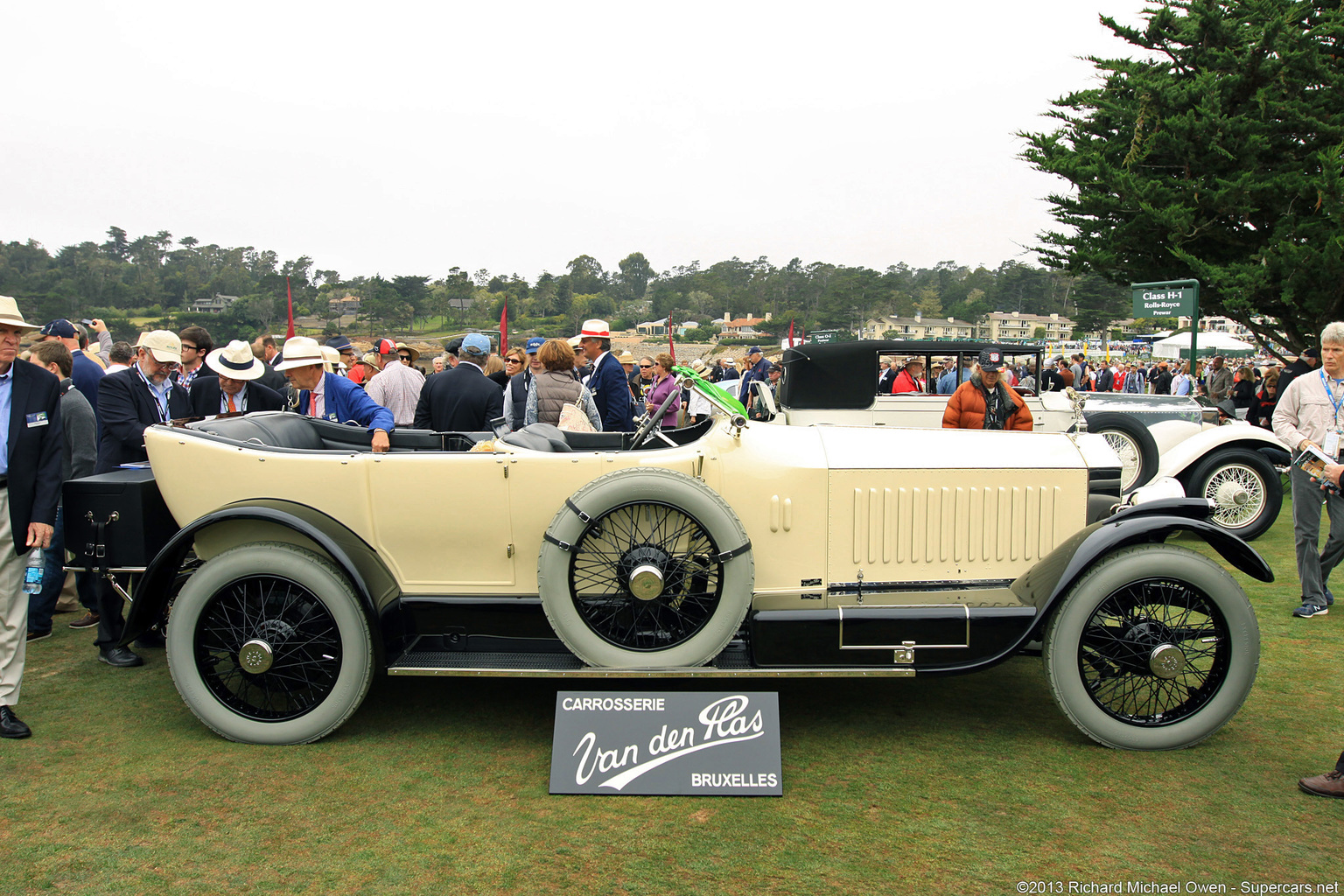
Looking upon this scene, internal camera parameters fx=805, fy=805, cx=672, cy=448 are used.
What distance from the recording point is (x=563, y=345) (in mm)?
5852

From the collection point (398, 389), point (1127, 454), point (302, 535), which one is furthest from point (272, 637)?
point (1127, 454)

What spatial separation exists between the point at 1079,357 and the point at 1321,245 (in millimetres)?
9071

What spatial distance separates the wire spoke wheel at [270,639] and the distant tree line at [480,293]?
198 ft

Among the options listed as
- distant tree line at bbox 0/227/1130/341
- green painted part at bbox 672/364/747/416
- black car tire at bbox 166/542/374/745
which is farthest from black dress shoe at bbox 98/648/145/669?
distant tree line at bbox 0/227/1130/341

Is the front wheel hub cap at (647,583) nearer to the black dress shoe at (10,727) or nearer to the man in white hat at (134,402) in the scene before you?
the black dress shoe at (10,727)

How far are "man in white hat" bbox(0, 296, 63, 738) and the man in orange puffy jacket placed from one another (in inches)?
205

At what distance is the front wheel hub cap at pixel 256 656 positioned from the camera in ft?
11.3

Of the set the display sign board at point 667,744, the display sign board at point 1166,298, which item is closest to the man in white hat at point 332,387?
the display sign board at point 667,744

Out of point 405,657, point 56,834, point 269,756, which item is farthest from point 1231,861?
point 56,834

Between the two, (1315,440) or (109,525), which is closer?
(109,525)

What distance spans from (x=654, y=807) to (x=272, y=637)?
1.84 metres

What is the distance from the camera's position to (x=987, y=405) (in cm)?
575

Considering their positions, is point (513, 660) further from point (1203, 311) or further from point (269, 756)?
point (1203, 311)

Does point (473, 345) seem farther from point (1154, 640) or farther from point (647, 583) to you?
point (1154, 640)
